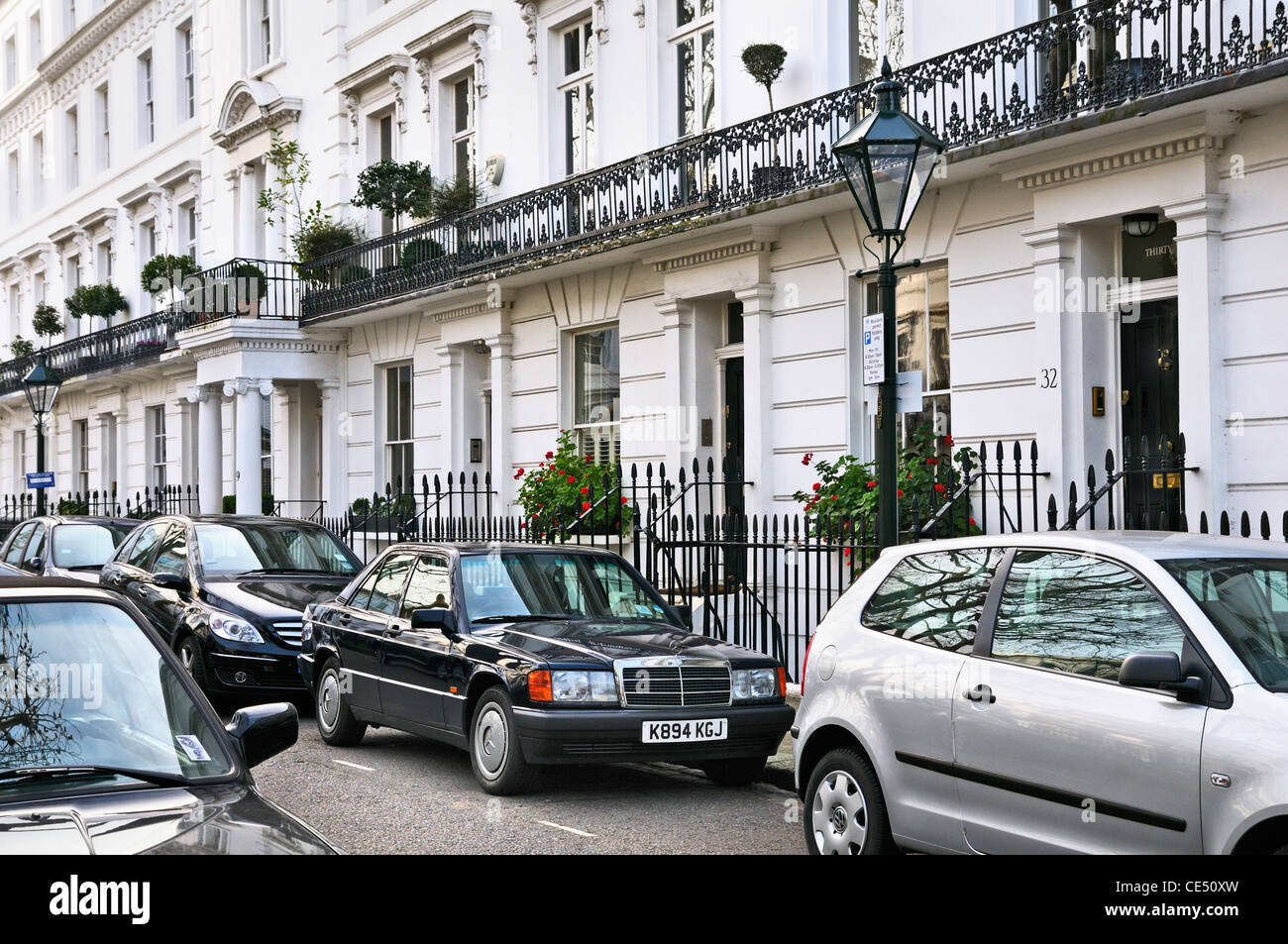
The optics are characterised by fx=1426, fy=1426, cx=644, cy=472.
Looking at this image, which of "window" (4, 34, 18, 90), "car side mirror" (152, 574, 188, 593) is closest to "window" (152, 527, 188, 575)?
"car side mirror" (152, 574, 188, 593)

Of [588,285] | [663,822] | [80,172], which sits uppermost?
[80,172]

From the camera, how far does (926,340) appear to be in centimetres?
1523

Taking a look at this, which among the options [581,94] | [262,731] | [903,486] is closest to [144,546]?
[903,486]

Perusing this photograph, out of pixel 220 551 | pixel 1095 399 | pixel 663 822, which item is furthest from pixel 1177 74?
pixel 220 551

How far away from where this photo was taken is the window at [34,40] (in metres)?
Answer: 43.0

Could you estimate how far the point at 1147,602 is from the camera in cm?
539

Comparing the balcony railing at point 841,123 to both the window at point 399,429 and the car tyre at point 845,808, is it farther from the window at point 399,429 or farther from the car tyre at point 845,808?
the car tyre at point 845,808

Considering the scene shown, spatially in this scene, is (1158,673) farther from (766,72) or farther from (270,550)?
(766,72)

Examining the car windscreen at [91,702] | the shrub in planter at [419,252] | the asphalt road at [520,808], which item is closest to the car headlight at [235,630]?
the asphalt road at [520,808]

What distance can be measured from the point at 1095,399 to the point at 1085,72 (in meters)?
2.96

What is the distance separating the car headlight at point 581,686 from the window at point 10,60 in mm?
43104

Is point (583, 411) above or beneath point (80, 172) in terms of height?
beneath

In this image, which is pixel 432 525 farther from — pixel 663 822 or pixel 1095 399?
pixel 663 822

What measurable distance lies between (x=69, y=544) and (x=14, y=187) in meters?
33.1
